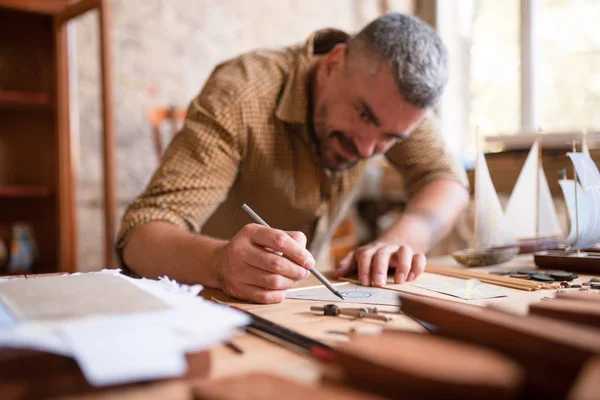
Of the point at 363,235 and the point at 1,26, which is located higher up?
the point at 1,26

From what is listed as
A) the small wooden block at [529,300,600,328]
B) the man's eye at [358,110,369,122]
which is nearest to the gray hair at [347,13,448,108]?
the man's eye at [358,110,369,122]

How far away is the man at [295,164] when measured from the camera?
1105 mm

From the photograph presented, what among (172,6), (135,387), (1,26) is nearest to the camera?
(135,387)

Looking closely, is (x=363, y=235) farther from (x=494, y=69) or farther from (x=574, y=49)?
(x=574, y=49)

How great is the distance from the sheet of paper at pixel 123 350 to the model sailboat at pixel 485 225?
104 centimetres

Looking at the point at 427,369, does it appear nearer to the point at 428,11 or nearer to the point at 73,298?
the point at 73,298

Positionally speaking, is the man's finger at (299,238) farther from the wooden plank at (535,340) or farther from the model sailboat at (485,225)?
the model sailboat at (485,225)

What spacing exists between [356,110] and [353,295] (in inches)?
28.8

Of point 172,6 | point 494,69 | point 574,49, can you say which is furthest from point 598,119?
point 172,6

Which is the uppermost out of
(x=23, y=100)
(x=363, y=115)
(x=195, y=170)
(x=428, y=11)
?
(x=428, y=11)

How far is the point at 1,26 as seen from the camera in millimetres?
2803

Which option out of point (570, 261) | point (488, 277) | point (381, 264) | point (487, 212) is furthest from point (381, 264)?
point (570, 261)

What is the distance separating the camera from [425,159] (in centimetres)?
206

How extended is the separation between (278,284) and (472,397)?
0.59 m
